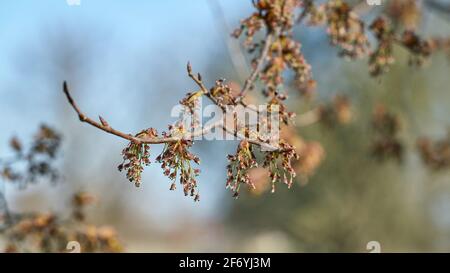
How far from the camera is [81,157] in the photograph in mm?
27750

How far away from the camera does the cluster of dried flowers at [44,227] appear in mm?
5262

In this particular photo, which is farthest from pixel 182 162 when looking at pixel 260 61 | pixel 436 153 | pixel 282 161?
pixel 436 153

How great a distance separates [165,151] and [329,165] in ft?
57.2

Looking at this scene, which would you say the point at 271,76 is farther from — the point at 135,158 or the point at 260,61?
the point at 135,158

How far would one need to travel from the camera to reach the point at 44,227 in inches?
213

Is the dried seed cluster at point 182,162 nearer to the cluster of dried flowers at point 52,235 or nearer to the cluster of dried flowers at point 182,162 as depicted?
the cluster of dried flowers at point 182,162

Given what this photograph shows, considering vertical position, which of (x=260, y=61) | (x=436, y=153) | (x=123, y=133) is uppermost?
(x=436, y=153)

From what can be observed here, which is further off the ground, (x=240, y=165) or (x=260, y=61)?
(x=260, y=61)

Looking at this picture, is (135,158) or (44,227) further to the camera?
(44,227)

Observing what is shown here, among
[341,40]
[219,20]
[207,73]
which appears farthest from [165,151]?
[207,73]

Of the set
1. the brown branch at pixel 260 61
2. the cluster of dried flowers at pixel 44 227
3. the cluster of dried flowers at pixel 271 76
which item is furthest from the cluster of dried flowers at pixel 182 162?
the cluster of dried flowers at pixel 44 227

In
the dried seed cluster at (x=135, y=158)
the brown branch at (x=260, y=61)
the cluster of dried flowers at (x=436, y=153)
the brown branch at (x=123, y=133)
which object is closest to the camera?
the brown branch at (x=123, y=133)

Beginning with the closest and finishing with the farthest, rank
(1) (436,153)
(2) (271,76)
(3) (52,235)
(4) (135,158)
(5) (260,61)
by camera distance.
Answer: (4) (135,158) → (5) (260,61) → (2) (271,76) → (3) (52,235) → (1) (436,153)

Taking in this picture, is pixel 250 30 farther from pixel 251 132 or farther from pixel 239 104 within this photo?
pixel 251 132
